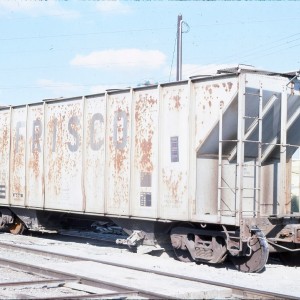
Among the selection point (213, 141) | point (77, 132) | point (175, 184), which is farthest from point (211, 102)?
point (77, 132)

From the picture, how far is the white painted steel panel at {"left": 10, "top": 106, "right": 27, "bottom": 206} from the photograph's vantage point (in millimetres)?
15666

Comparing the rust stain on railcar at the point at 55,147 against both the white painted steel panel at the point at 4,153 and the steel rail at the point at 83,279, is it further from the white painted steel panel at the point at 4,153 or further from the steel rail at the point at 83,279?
the steel rail at the point at 83,279

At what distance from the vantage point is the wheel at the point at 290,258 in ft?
38.8

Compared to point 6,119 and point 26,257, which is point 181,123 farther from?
point 6,119

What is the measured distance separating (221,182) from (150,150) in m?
1.75

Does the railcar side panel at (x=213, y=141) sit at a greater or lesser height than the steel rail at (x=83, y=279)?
greater

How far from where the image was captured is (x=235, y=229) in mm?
10672

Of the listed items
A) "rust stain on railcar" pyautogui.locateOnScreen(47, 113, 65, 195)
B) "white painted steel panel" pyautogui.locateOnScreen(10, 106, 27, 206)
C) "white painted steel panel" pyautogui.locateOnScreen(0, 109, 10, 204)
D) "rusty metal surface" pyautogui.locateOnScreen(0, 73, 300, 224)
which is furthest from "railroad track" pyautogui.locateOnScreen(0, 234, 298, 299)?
"white painted steel panel" pyautogui.locateOnScreen(0, 109, 10, 204)

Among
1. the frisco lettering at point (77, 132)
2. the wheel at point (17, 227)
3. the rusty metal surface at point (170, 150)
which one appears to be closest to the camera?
the rusty metal surface at point (170, 150)

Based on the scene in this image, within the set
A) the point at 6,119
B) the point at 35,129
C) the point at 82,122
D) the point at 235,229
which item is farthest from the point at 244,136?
the point at 6,119

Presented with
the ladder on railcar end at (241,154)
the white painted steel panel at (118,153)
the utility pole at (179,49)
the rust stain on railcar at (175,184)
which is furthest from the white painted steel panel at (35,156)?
the utility pole at (179,49)

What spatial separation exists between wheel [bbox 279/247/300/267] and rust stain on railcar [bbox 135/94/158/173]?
3.26 metres

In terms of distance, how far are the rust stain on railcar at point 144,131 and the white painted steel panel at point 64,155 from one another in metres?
1.91

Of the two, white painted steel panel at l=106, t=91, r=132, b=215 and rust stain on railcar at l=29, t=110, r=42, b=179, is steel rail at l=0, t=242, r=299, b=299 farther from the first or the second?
rust stain on railcar at l=29, t=110, r=42, b=179
